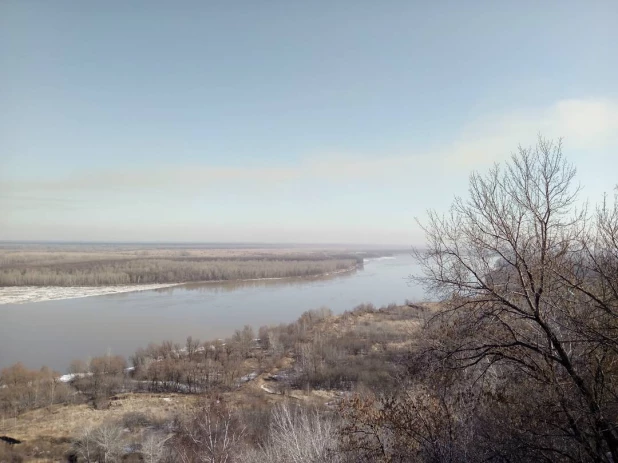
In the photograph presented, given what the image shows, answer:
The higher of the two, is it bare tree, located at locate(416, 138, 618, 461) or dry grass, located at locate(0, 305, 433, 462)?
bare tree, located at locate(416, 138, 618, 461)

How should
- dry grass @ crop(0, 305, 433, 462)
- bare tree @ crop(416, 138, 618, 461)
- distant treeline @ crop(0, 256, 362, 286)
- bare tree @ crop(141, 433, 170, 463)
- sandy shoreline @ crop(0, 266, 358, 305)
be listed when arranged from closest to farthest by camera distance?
bare tree @ crop(416, 138, 618, 461) → bare tree @ crop(141, 433, 170, 463) → dry grass @ crop(0, 305, 433, 462) → sandy shoreline @ crop(0, 266, 358, 305) → distant treeline @ crop(0, 256, 362, 286)

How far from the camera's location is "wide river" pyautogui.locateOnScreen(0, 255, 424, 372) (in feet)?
60.4

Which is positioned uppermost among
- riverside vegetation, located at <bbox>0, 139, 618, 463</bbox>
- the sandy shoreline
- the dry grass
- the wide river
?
riverside vegetation, located at <bbox>0, 139, 618, 463</bbox>

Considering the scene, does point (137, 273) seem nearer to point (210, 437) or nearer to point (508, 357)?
point (210, 437)

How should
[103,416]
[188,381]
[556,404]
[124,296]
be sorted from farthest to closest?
[124,296], [188,381], [103,416], [556,404]

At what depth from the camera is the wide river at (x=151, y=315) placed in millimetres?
18406

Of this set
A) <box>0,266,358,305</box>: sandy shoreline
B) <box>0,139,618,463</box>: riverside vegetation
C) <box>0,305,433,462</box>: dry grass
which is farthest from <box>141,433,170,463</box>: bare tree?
<box>0,266,358,305</box>: sandy shoreline

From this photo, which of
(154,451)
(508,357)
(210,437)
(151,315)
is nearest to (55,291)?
(151,315)

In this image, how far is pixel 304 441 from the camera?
210 inches

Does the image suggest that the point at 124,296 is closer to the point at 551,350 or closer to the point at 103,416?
the point at 103,416

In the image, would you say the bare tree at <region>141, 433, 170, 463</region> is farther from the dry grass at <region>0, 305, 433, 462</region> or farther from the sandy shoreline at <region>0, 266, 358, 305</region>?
the sandy shoreline at <region>0, 266, 358, 305</region>

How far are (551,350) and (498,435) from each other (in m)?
0.89

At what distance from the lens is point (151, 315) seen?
81.3 feet

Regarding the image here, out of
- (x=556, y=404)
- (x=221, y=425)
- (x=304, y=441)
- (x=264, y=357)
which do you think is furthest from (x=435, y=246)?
(x=264, y=357)
